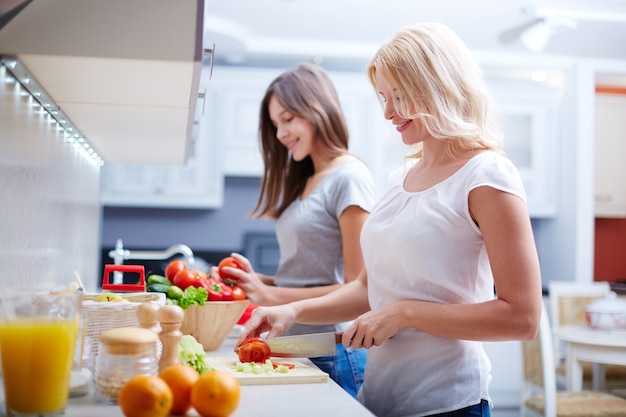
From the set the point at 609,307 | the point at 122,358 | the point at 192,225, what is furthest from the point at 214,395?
the point at 192,225

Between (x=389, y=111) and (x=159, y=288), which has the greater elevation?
(x=389, y=111)

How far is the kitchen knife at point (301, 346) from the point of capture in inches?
55.6

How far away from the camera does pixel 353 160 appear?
1.95 m

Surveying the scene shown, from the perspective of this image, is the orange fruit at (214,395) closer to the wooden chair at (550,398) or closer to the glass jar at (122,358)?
the glass jar at (122,358)

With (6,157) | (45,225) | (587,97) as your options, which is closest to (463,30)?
(587,97)

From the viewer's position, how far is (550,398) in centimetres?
303

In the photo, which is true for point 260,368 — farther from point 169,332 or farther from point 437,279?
point 437,279

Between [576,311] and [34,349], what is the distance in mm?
3788

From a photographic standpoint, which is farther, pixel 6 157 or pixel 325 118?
pixel 325 118

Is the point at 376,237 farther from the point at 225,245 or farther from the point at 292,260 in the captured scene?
the point at 225,245

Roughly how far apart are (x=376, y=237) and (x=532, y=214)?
3730mm

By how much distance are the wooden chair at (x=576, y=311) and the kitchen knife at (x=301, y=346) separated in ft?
9.81

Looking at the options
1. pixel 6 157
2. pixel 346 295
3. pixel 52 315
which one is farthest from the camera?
pixel 346 295

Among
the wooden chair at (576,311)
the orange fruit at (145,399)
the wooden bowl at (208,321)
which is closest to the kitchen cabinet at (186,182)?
the wooden chair at (576,311)
